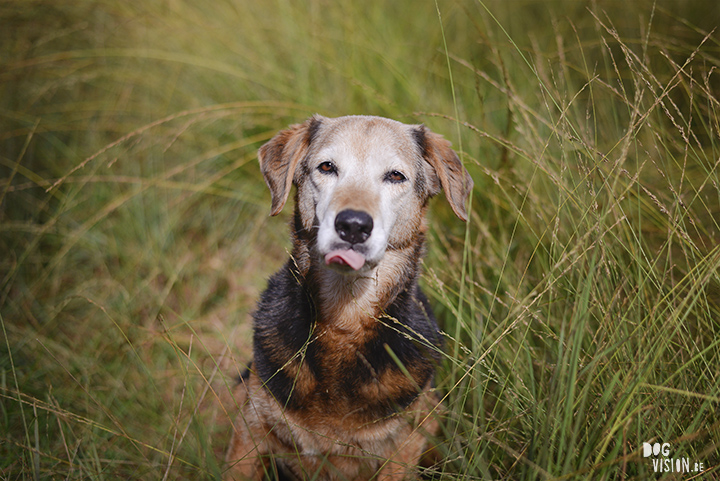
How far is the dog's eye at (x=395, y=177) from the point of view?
230 cm

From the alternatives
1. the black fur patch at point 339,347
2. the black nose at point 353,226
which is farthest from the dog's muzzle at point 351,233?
the black fur patch at point 339,347

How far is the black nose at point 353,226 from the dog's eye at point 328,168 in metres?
0.46

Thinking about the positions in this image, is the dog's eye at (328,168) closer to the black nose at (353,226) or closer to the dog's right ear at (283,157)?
the dog's right ear at (283,157)

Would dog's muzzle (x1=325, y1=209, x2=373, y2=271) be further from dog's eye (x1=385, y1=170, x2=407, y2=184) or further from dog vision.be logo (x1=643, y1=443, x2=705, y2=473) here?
dog vision.be logo (x1=643, y1=443, x2=705, y2=473)

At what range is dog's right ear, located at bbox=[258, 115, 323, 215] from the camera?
2.45 m

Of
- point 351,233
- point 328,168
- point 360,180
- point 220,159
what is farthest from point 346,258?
point 220,159

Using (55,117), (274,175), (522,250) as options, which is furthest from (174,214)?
(522,250)

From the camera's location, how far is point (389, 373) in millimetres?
2166

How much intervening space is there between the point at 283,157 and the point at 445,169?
868mm

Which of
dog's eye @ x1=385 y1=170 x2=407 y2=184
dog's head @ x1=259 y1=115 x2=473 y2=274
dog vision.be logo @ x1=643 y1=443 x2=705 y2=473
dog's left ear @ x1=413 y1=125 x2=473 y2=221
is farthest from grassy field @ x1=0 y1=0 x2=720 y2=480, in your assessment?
dog vision.be logo @ x1=643 y1=443 x2=705 y2=473

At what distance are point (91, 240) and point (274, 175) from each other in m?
2.18

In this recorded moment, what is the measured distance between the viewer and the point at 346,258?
1920 mm

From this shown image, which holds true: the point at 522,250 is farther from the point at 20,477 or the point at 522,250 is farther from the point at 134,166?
the point at 134,166

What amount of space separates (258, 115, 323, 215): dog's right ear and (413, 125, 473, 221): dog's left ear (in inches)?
23.4
